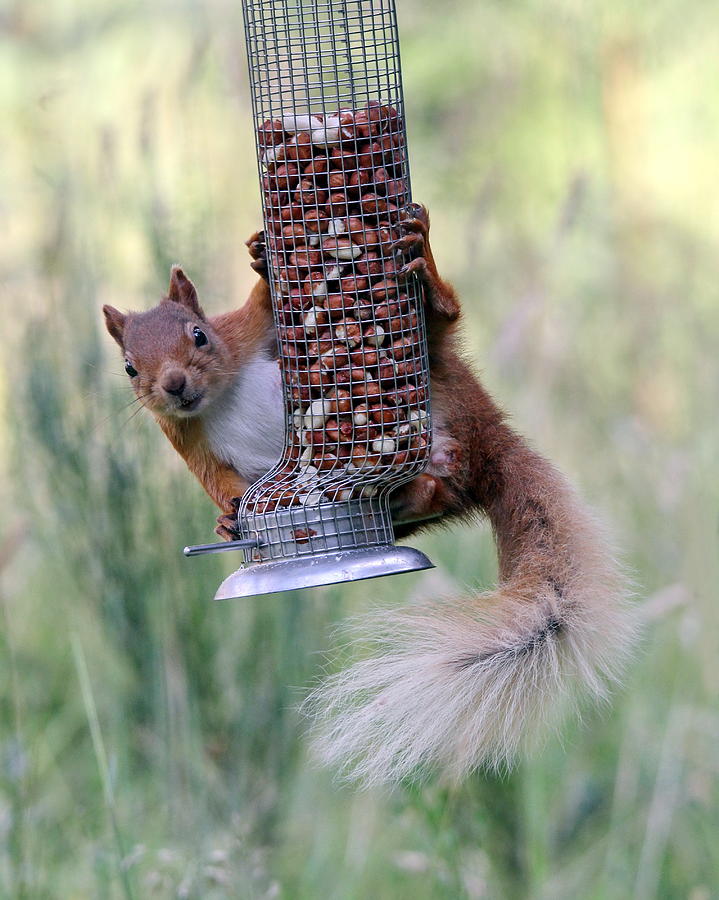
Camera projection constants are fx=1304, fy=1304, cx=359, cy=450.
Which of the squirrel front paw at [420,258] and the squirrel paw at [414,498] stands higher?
the squirrel front paw at [420,258]

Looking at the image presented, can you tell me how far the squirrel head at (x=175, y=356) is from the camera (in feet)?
9.97

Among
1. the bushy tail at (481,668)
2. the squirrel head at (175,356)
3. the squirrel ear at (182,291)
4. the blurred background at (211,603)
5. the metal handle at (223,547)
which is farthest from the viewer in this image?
the blurred background at (211,603)

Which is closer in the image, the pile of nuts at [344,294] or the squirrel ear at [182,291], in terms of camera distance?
the pile of nuts at [344,294]

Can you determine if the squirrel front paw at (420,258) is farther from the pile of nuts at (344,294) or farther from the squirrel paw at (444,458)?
the squirrel paw at (444,458)

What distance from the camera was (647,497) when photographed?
4.42 meters

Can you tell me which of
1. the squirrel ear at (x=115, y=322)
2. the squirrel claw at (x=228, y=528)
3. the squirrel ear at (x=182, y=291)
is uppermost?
the squirrel ear at (x=182, y=291)

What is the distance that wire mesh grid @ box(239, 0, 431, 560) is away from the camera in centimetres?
293

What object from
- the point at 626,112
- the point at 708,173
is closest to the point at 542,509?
the point at 708,173

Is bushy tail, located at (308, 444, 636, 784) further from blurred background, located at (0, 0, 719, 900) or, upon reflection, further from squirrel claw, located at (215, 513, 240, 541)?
squirrel claw, located at (215, 513, 240, 541)

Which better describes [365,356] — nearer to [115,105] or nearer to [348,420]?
[348,420]

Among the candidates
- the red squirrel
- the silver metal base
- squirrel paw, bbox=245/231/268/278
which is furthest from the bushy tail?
squirrel paw, bbox=245/231/268/278

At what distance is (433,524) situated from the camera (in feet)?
11.4

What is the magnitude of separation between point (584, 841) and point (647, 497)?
1.16 metres

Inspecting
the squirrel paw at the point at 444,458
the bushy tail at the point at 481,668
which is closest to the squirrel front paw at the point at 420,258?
the squirrel paw at the point at 444,458
